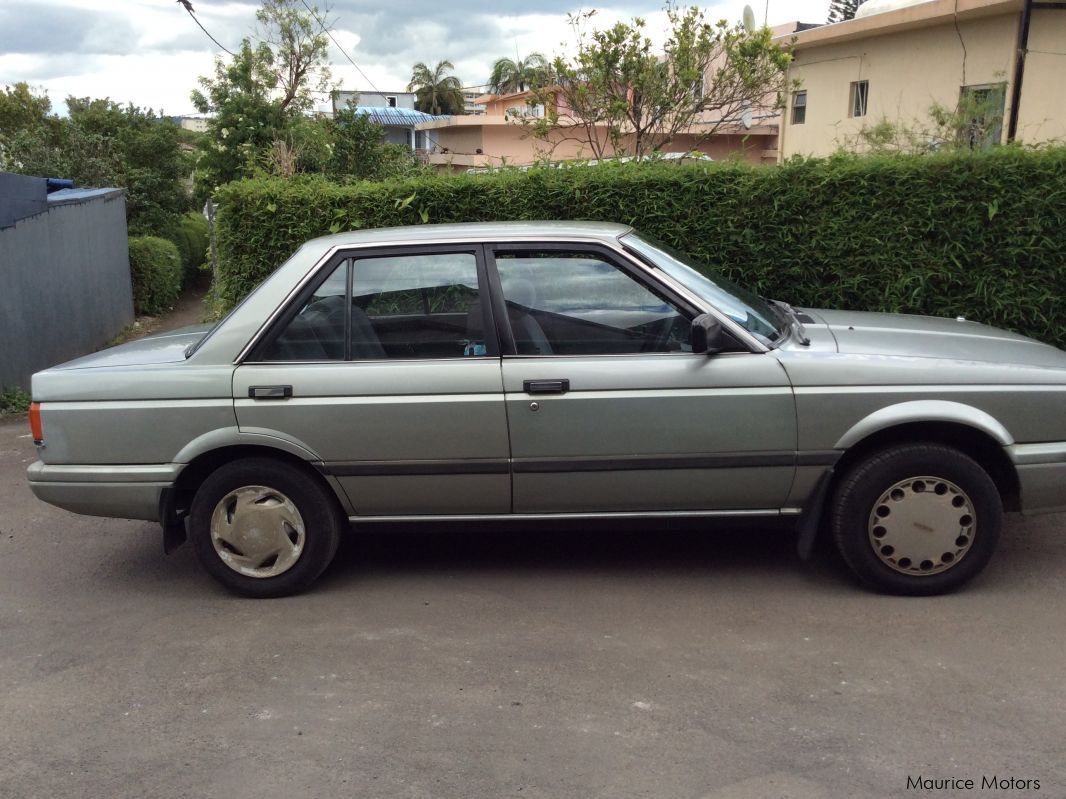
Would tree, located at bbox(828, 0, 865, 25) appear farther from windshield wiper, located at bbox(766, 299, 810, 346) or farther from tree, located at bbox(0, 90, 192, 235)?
windshield wiper, located at bbox(766, 299, 810, 346)

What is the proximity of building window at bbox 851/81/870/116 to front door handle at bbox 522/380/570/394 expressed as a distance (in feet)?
46.3

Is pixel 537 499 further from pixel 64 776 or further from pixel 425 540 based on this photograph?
pixel 64 776

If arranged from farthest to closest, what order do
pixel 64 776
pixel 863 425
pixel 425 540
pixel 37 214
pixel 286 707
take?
pixel 37 214 < pixel 425 540 < pixel 863 425 < pixel 286 707 < pixel 64 776

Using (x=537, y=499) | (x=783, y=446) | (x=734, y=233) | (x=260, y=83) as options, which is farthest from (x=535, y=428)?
(x=260, y=83)

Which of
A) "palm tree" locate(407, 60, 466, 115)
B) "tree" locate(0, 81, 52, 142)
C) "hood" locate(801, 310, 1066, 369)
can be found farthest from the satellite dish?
"palm tree" locate(407, 60, 466, 115)

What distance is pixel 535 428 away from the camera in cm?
446

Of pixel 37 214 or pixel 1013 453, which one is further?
pixel 37 214

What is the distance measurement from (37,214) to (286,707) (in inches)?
370

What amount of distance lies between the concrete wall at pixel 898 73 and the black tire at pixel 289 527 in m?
9.66

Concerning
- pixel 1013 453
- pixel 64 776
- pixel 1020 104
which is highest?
pixel 1020 104

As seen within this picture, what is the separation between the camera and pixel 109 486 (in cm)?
467

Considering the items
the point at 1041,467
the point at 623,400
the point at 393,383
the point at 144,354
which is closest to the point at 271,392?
the point at 393,383

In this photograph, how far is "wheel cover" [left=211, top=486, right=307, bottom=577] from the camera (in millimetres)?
4645

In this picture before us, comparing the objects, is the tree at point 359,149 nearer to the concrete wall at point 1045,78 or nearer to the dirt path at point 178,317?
the dirt path at point 178,317
